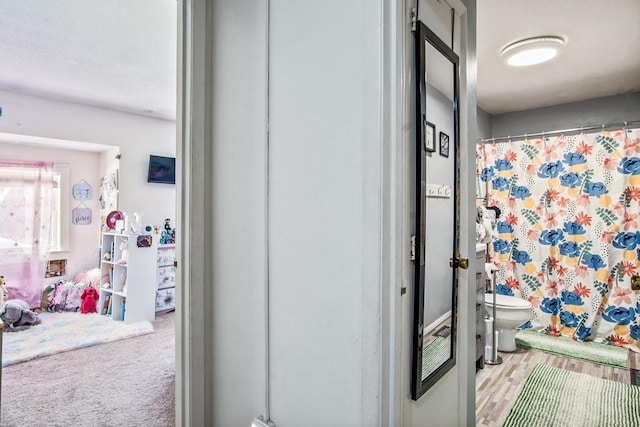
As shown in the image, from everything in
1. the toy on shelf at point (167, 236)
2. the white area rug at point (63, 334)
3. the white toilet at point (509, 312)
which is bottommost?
the white area rug at point (63, 334)

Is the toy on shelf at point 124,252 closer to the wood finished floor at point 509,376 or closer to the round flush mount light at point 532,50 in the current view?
the wood finished floor at point 509,376

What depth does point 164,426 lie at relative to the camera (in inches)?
73.2

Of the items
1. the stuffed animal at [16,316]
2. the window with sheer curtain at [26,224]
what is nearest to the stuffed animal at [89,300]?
the stuffed animal at [16,316]

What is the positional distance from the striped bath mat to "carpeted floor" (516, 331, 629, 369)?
1.28ft

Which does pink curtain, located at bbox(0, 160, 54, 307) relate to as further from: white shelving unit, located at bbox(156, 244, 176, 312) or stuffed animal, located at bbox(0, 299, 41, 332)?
white shelving unit, located at bbox(156, 244, 176, 312)

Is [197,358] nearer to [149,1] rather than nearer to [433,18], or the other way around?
[433,18]

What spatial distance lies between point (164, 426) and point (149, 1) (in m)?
2.45

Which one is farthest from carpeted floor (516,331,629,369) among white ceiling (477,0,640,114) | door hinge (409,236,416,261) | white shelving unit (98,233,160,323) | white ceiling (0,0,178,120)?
white ceiling (0,0,178,120)

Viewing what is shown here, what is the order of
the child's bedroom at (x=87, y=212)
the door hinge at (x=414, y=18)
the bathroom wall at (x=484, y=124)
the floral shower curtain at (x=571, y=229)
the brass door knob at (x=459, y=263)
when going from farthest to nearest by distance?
the bathroom wall at (x=484, y=124) < the floral shower curtain at (x=571, y=229) < the child's bedroom at (x=87, y=212) < the brass door knob at (x=459, y=263) < the door hinge at (x=414, y=18)

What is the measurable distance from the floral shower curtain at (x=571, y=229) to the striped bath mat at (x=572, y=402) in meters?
0.89

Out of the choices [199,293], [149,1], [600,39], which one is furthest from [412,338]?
[600,39]

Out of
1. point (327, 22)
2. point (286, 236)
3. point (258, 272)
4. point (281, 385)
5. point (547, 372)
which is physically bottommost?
point (547, 372)

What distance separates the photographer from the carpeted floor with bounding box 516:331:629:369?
9.05 ft

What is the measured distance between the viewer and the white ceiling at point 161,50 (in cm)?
213
